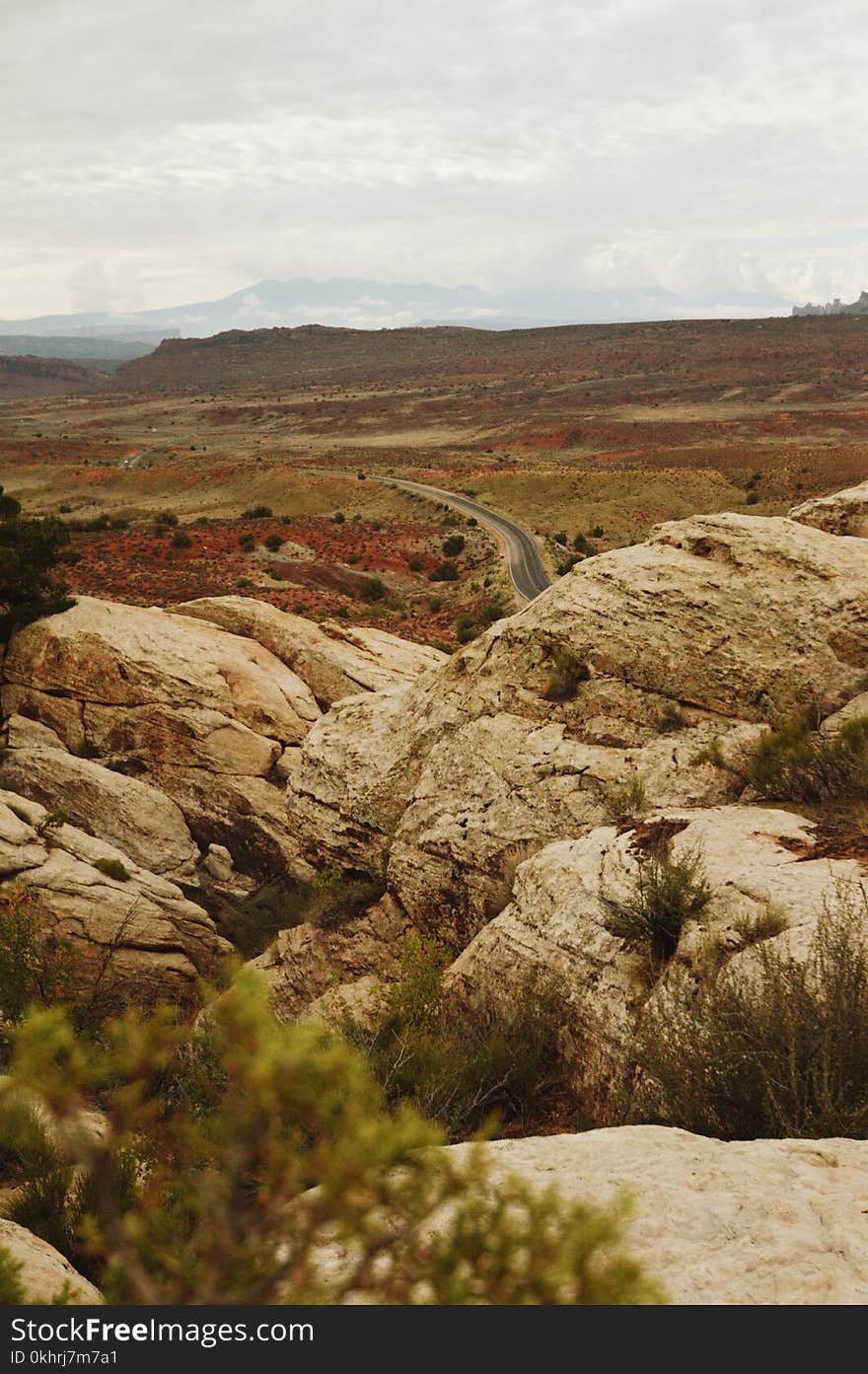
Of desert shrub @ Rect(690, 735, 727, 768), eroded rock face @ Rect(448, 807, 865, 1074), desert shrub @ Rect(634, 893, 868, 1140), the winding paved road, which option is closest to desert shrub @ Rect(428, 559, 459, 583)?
the winding paved road

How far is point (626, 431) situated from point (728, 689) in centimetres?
11182

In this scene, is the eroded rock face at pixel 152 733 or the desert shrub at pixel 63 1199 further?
the eroded rock face at pixel 152 733

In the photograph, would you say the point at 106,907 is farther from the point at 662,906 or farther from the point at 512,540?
the point at 512,540

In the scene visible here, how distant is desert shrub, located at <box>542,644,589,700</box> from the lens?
11.8 metres

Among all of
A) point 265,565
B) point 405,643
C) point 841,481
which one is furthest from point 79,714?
point 841,481

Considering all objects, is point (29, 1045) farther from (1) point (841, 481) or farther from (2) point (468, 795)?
(1) point (841, 481)

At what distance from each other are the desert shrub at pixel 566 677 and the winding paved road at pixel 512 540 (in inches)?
1087

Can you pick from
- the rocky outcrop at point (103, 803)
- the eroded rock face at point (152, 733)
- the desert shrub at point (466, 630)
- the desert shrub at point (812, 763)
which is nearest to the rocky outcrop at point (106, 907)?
the rocky outcrop at point (103, 803)

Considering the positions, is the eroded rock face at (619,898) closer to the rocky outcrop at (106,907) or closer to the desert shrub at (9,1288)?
the desert shrub at (9,1288)

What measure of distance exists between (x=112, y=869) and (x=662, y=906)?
422 inches

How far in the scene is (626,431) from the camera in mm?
113562

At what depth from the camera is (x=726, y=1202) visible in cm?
402

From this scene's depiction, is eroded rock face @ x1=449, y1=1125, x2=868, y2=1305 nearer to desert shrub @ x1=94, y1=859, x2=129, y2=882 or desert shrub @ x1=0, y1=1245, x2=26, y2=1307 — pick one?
desert shrub @ x1=0, y1=1245, x2=26, y2=1307

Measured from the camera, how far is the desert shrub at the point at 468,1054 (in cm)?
596
